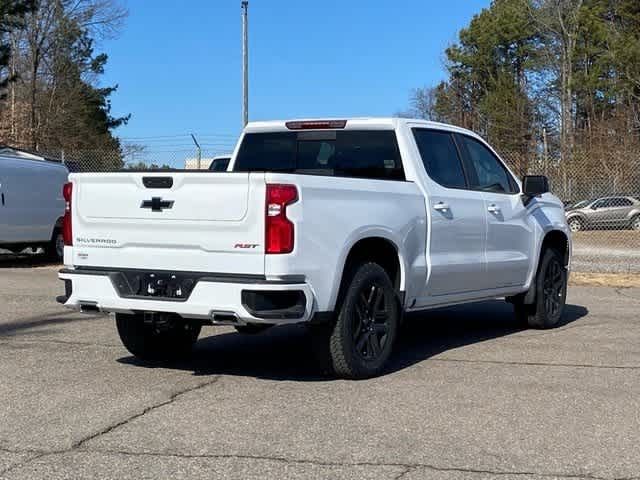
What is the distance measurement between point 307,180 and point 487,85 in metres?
51.6

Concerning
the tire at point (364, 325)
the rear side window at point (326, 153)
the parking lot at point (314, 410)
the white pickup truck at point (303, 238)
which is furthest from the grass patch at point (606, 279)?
the tire at point (364, 325)

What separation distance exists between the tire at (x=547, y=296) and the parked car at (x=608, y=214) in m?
13.3

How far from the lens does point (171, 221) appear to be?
644 centimetres

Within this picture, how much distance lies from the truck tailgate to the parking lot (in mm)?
916

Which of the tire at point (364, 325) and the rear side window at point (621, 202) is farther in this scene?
the rear side window at point (621, 202)

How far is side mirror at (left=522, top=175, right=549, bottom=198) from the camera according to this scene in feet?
29.6

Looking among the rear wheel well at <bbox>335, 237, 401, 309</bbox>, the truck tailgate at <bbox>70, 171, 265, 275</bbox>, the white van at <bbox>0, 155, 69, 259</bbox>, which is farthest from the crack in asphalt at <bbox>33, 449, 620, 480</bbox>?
the white van at <bbox>0, 155, 69, 259</bbox>

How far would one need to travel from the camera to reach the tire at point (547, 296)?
950 cm

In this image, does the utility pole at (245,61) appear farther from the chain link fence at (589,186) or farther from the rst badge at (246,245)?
the rst badge at (246,245)

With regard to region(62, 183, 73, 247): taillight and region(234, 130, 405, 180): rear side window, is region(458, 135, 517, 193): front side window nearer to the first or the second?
region(234, 130, 405, 180): rear side window

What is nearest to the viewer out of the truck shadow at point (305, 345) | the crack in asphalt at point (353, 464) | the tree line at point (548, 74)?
the crack in asphalt at point (353, 464)


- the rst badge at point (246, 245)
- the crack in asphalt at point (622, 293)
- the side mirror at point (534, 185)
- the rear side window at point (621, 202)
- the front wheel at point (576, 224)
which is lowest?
the crack in asphalt at point (622, 293)

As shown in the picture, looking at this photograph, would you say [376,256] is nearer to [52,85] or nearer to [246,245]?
[246,245]

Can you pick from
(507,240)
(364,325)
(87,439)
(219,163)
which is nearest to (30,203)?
(219,163)
